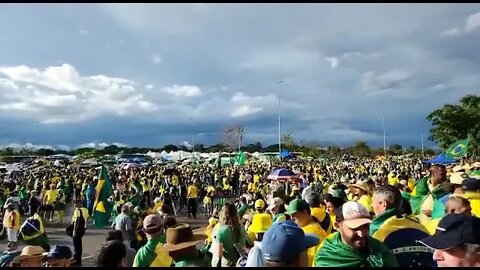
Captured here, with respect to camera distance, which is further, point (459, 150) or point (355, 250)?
point (459, 150)

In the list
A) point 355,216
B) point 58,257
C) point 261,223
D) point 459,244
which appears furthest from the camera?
point 261,223

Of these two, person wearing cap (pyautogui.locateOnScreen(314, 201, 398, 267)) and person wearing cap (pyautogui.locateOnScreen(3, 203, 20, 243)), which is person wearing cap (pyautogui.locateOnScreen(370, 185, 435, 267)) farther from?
person wearing cap (pyautogui.locateOnScreen(3, 203, 20, 243))

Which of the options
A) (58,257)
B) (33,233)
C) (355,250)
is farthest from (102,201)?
(355,250)

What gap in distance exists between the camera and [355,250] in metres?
3.18

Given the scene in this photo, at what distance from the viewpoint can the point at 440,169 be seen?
23.1 feet

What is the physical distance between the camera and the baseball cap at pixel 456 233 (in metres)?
2.66

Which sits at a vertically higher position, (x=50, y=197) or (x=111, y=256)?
(x=111, y=256)

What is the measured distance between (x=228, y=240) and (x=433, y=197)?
2.82m

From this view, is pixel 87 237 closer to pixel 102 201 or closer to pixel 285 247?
pixel 102 201

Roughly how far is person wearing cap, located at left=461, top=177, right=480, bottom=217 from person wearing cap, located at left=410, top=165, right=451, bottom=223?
219mm

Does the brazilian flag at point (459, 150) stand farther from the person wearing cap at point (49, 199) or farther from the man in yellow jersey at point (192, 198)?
Answer: the person wearing cap at point (49, 199)

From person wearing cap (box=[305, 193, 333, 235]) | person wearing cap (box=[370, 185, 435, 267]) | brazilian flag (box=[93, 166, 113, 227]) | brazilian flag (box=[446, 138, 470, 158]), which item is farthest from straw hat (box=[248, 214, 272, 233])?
brazilian flag (box=[446, 138, 470, 158])

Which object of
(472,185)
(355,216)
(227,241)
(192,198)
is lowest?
(192,198)

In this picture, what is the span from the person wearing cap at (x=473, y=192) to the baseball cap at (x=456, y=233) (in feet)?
9.43
